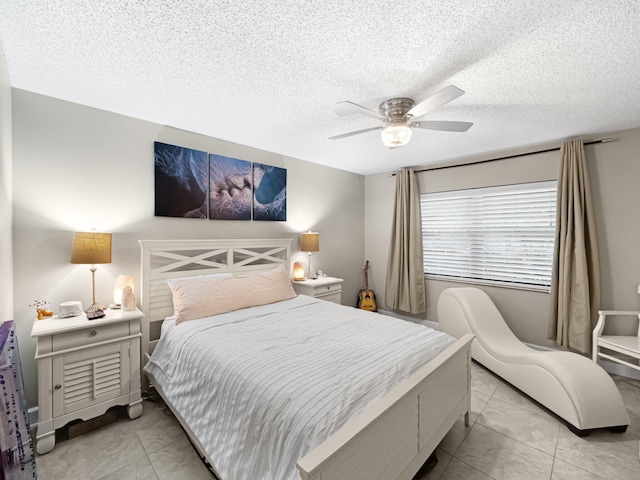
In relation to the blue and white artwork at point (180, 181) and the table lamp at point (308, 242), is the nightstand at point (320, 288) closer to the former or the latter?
the table lamp at point (308, 242)

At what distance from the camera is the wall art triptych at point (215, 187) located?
107 inches

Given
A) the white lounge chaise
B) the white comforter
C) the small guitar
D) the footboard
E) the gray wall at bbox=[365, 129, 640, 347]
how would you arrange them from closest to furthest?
the footboard < the white comforter < the white lounge chaise < the gray wall at bbox=[365, 129, 640, 347] < the small guitar

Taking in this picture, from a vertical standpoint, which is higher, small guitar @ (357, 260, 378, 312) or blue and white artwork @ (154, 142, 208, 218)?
blue and white artwork @ (154, 142, 208, 218)

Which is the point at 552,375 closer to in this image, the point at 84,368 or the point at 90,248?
the point at 84,368

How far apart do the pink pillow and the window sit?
2.49 m

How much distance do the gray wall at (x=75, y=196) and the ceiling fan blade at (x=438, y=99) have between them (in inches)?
82.5

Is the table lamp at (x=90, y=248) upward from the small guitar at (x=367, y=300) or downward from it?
upward

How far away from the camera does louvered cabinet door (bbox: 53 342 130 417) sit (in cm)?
190

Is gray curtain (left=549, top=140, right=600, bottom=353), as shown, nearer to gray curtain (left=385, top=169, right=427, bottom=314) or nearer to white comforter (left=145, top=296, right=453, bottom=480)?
gray curtain (left=385, top=169, right=427, bottom=314)

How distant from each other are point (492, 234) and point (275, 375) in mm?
3479

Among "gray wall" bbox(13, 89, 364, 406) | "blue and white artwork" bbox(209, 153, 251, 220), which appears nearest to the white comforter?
"gray wall" bbox(13, 89, 364, 406)

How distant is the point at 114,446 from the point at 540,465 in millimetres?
2759

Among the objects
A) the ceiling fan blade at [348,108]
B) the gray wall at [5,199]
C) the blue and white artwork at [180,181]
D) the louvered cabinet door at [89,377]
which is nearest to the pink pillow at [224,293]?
the louvered cabinet door at [89,377]

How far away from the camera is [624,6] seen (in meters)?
1.30
